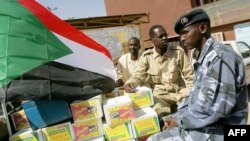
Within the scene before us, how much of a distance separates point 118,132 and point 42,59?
92 centimetres

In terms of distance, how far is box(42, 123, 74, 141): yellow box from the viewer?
288cm

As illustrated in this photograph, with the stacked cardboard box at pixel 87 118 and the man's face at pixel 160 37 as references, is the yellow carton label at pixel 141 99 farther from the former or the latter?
the man's face at pixel 160 37

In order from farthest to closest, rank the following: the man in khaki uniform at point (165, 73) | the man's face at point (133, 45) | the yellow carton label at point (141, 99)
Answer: the man's face at point (133, 45) < the man in khaki uniform at point (165, 73) < the yellow carton label at point (141, 99)

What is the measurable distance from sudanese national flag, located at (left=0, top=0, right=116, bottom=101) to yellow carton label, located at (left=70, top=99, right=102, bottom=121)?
0.06 metres

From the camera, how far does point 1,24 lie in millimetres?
2838

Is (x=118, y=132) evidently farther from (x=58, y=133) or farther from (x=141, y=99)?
(x=58, y=133)

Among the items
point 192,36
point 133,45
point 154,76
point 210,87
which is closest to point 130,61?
point 133,45

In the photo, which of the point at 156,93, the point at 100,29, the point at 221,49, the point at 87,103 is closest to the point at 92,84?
the point at 87,103

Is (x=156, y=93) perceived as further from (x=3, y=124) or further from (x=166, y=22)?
(x=166, y=22)

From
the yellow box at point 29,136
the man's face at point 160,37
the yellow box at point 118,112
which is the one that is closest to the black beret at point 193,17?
the yellow box at point 118,112

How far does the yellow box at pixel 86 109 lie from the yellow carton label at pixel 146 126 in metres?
0.34

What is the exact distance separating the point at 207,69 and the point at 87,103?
1218 mm

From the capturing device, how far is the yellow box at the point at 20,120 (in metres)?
3.05

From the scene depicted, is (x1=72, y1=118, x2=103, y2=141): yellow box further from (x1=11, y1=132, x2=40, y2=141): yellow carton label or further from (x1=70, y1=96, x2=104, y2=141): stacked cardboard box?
(x1=11, y1=132, x2=40, y2=141): yellow carton label
